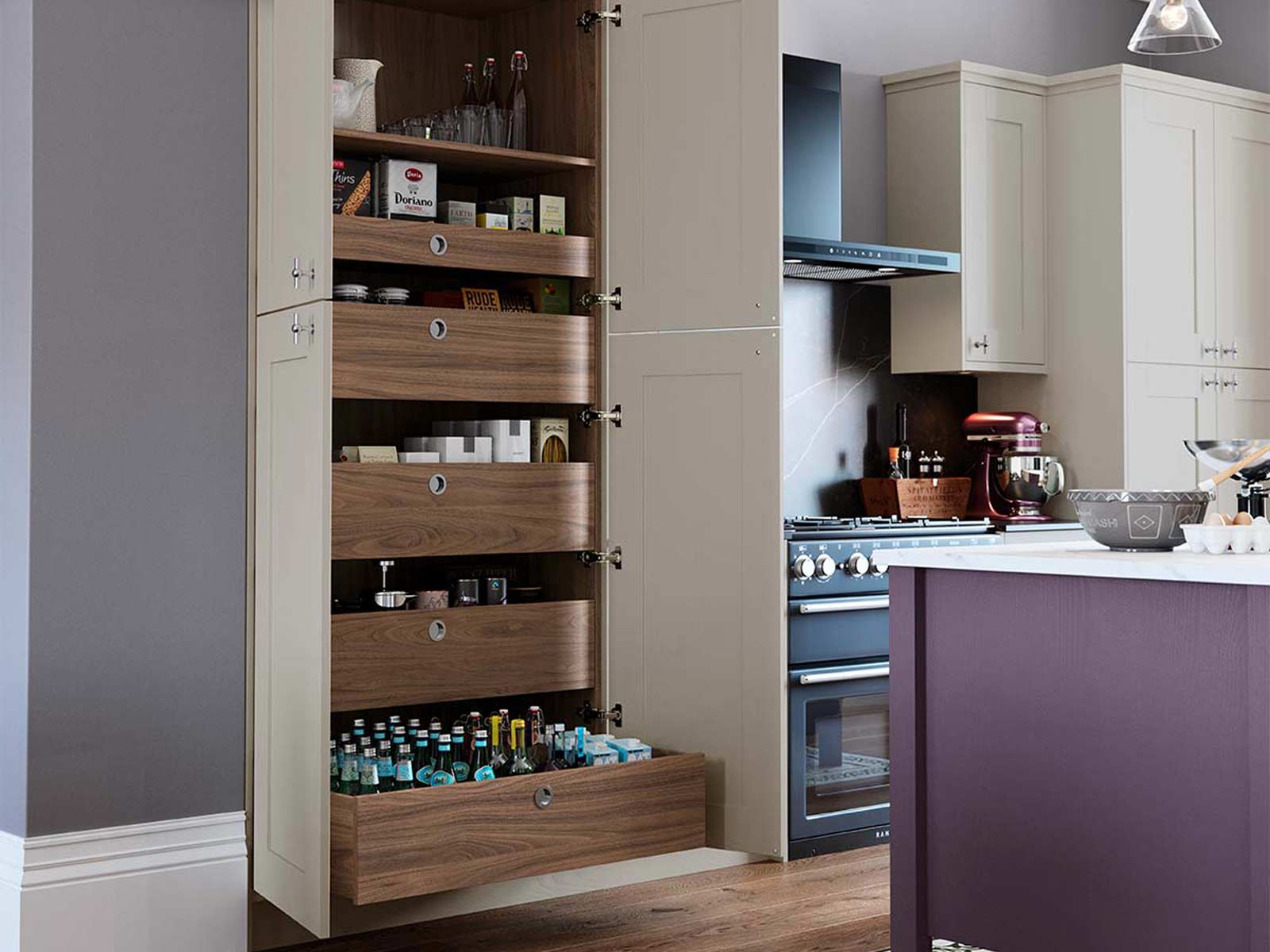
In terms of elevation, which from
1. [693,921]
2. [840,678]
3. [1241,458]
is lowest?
[693,921]

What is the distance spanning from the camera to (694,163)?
12.5 ft

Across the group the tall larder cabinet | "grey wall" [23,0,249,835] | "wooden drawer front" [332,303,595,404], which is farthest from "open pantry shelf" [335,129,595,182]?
"wooden drawer front" [332,303,595,404]

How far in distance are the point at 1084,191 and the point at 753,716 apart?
7.18 ft

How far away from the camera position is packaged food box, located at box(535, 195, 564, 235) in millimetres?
3857

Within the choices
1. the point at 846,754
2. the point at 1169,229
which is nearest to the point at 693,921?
the point at 846,754

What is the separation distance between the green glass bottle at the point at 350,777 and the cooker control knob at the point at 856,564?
1409mm

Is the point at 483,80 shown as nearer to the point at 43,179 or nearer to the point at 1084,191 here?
the point at 43,179

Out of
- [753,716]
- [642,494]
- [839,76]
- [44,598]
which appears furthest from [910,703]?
[839,76]

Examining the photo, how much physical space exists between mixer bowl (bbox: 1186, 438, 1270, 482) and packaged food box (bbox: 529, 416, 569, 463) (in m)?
1.56

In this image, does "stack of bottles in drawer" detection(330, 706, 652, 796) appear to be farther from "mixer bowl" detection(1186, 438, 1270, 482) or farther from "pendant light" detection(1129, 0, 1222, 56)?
"pendant light" detection(1129, 0, 1222, 56)

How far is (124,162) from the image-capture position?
3322mm

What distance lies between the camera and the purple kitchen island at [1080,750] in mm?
2500

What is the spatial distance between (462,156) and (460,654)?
1168mm

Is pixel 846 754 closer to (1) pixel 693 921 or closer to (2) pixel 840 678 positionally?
(2) pixel 840 678
